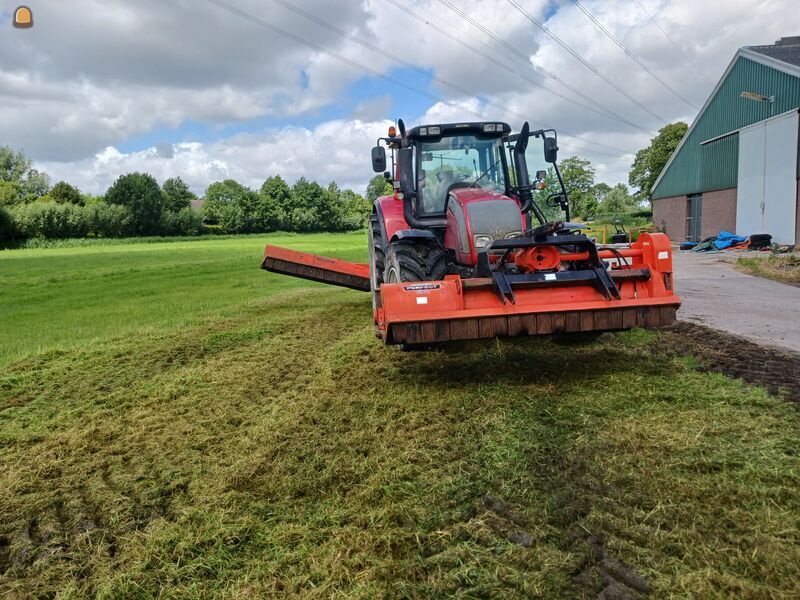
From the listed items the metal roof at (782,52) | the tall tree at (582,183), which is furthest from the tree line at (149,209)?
the metal roof at (782,52)

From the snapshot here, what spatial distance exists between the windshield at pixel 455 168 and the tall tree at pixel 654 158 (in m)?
42.6

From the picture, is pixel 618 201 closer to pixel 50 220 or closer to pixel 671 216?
pixel 671 216

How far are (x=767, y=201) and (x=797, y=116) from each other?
125 inches

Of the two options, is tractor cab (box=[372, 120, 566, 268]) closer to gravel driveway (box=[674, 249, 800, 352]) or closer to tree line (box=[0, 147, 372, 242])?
gravel driveway (box=[674, 249, 800, 352])

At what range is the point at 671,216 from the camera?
3238 cm

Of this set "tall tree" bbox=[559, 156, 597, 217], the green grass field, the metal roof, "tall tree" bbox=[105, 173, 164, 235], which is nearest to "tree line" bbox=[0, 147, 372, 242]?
"tall tree" bbox=[105, 173, 164, 235]

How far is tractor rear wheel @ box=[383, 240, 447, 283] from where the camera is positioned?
5.86m

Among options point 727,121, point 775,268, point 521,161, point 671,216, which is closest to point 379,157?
point 521,161

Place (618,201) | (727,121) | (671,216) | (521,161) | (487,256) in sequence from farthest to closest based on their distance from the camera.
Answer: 1. (618,201)
2. (671,216)
3. (727,121)
4. (521,161)
5. (487,256)

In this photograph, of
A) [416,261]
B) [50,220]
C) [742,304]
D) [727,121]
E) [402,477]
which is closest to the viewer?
[402,477]

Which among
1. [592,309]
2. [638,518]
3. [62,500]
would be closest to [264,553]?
[62,500]

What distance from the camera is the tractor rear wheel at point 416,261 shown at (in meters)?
5.86

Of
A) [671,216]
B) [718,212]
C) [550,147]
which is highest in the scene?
[550,147]

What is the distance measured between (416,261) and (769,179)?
21911mm
